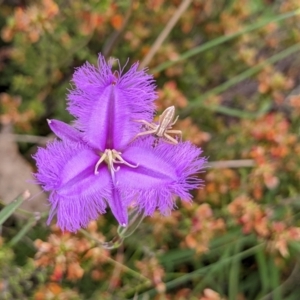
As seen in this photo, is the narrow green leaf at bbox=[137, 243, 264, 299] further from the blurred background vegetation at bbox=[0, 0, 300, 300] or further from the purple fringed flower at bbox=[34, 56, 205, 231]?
the purple fringed flower at bbox=[34, 56, 205, 231]

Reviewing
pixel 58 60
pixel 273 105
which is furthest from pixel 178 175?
pixel 273 105

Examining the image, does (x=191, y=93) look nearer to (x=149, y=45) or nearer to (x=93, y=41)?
(x=149, y=45)

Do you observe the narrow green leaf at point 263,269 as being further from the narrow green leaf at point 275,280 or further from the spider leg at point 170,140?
the spider leg at point 170,140

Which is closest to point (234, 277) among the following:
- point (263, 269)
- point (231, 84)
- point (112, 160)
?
point (263, 269)

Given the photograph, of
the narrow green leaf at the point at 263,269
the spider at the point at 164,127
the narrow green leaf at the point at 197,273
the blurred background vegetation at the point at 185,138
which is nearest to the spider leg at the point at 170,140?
the spider at the point at 164,127

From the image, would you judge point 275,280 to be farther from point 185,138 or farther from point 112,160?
point 112,160

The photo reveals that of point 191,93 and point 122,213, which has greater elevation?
point 191,93

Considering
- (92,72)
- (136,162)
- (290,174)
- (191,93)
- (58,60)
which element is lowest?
(136,162)
